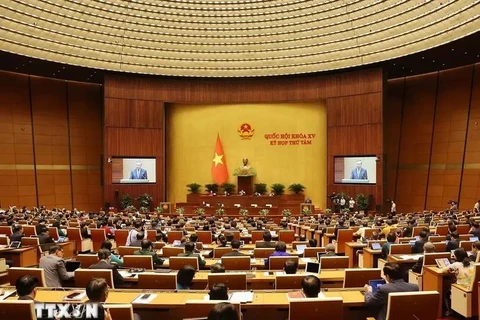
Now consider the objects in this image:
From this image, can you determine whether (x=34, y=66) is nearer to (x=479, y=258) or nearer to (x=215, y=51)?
(x=215, y=51)

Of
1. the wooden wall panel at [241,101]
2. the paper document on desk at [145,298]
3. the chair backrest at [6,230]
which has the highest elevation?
the wooden wall panel at [241,101]

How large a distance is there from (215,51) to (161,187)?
792 cm

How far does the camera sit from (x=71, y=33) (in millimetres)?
19328

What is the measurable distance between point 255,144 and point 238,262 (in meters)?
18.9

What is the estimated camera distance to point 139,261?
648 cm

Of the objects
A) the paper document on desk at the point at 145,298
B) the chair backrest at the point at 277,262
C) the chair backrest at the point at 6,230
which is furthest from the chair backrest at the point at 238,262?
the chair backrest at the point at 6,230

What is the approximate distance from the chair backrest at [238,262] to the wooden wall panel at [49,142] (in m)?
18.5

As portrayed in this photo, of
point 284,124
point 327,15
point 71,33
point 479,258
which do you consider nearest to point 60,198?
point 71,33

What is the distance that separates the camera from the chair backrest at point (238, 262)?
20.9ft

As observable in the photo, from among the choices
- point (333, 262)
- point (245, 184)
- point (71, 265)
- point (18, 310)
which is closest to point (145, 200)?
point (245, 184)

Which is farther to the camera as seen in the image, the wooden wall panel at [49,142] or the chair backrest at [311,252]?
the wooden wall panel at [49,142]

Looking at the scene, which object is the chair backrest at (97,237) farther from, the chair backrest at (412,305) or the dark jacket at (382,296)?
the chair backrest at (412,305)

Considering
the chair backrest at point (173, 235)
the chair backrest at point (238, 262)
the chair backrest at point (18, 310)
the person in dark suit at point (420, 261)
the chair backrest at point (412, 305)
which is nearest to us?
the chair backrest at point (18, 310)

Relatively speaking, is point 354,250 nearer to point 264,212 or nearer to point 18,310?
point 18,310
